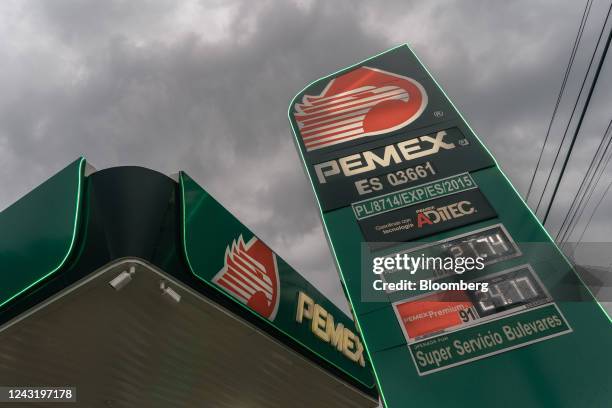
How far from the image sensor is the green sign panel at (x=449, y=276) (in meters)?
5.39

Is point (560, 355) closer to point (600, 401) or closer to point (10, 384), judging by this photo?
point (600, 401)

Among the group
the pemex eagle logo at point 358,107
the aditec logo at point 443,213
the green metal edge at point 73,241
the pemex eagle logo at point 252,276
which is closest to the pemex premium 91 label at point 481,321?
the aditec logo at point 443,213

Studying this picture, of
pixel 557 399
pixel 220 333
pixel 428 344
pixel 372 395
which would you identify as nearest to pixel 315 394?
pixel 372 395

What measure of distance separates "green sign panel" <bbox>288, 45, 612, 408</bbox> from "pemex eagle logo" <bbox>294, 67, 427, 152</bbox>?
0.07 metres

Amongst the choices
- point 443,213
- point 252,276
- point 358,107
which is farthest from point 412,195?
point 252,276

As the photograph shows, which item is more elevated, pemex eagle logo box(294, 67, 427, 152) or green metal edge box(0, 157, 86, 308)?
pemex eagle logo box(294, 67, 427, 152)

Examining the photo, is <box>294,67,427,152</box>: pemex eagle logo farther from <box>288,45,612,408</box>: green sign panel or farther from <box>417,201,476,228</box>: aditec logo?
<box>417,201,476,228</box>: aditec logo

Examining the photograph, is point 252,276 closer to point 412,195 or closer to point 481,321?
point 412,195

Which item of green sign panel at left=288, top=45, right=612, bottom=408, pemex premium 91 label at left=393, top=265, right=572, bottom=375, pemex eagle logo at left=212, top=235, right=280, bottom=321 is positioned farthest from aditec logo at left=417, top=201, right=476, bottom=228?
pemex eagle logo at left=212, top=235, right=280, bottom=321

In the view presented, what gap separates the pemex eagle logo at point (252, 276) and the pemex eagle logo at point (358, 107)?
250 centimetres

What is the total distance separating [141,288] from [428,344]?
427cm

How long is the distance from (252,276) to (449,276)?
3933mm

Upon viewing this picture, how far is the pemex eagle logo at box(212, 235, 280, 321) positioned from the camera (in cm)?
772

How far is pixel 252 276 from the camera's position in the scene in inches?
334
